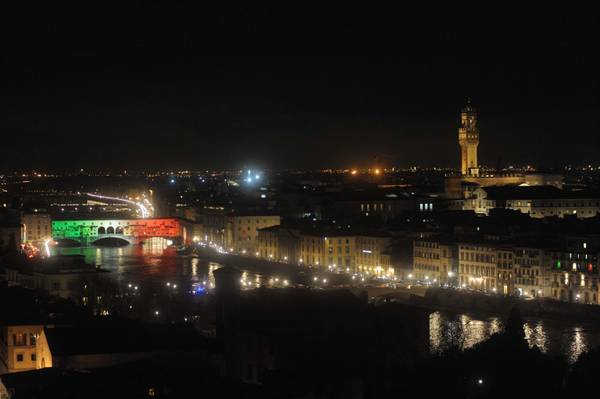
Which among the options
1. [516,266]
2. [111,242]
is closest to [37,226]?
[111,242]

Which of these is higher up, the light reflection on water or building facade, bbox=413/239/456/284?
building facade, bbox=413/239/456/284

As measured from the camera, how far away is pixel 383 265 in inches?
813

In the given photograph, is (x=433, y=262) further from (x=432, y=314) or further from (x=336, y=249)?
(x=432, y=314)

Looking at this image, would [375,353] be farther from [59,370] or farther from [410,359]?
[59,370]

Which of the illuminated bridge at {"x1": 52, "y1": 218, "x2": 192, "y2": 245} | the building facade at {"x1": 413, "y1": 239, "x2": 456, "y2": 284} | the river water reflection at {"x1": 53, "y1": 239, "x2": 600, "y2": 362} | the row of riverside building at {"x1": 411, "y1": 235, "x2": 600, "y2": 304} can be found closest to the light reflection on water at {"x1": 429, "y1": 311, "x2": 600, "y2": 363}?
the river water reflection at {"x1": 53, "y1": 239, "x2": 600, "y2": 362}

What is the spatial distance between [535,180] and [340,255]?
12452 millimetres

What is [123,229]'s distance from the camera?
3325 cm

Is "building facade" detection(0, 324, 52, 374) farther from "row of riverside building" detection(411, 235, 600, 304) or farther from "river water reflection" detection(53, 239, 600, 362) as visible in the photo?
"row of riverside building" detection(411, 235, 600, 304)

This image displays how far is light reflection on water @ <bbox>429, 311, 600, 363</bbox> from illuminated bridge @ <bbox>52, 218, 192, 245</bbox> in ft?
53.3

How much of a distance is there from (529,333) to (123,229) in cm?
2069

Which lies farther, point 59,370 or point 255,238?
point 255,238

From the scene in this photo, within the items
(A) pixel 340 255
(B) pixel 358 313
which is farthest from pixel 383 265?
(B) pixel 358 313

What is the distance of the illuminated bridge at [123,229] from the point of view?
31.3m

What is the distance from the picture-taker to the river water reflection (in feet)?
43.3
